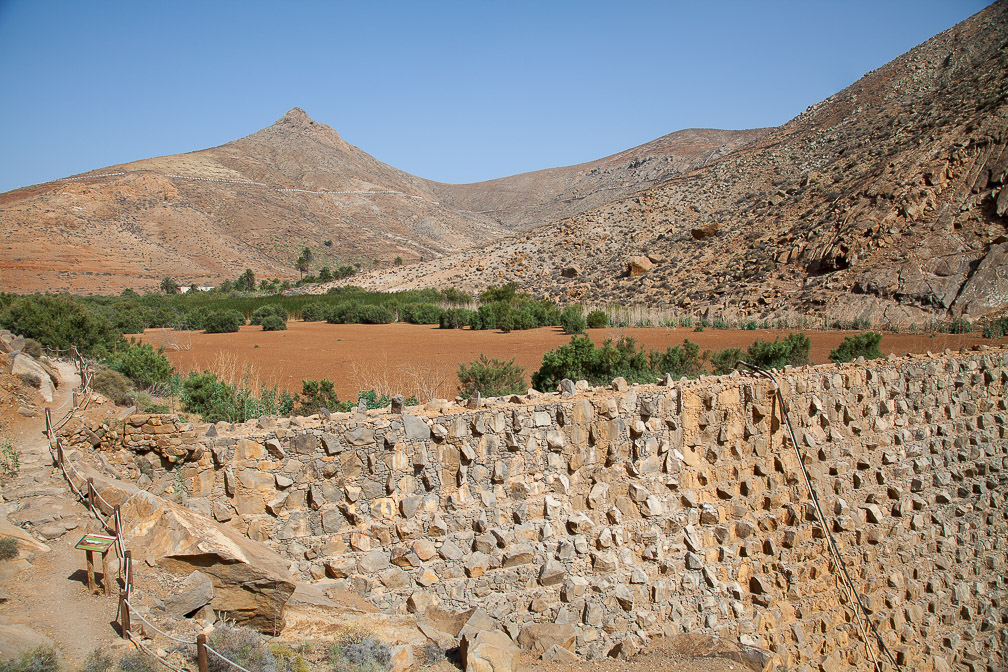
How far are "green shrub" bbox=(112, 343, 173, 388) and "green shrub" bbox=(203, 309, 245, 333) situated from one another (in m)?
16.2

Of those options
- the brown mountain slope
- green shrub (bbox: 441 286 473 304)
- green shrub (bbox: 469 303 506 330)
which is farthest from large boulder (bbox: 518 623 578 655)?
the brown mountain slope

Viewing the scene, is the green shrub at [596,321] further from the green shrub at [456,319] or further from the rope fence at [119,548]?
the rope fence at [119,548]

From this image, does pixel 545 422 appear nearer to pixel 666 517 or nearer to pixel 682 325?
pixel 666 517

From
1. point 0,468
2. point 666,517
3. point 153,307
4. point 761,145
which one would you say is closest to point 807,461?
point 666,517

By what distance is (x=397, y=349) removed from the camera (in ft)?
64.5

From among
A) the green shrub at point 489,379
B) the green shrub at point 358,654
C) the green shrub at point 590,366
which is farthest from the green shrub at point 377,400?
the green shrub at point 358,654

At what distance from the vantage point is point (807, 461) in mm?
7016

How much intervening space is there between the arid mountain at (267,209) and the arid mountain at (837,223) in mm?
26636

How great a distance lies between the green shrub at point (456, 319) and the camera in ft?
92.5

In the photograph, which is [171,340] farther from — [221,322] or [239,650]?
[239,650]

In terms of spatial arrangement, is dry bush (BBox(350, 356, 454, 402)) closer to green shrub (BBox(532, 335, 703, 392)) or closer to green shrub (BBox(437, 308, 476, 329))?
green shrub (BBox(532, 335, 703, 392))

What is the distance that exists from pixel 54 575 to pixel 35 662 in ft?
4.00

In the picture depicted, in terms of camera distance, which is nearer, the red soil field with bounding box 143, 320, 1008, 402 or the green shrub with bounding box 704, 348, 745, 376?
the green shrub with bounding box 704, 348, 745, 376

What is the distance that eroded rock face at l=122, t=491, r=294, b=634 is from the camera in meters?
4.07
